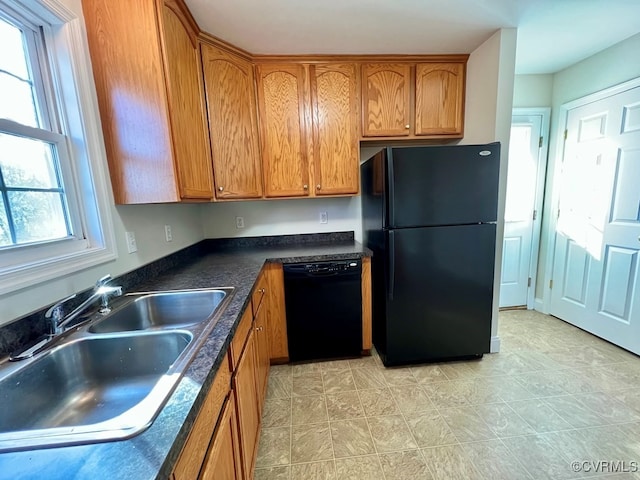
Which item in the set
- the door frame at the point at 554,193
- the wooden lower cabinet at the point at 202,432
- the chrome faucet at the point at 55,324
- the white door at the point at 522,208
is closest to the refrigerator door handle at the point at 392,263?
the wooden lower cabinet at the point at 202,432

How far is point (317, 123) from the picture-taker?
83.4 inches

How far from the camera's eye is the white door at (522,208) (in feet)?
8.57

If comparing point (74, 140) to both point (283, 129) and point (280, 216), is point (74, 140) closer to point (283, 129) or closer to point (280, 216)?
point (283, 129)

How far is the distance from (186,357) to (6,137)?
103 cm

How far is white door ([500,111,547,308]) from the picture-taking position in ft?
8.57

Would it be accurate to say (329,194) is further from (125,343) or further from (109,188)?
(125,343)

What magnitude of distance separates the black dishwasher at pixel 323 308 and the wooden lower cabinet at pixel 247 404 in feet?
2.01

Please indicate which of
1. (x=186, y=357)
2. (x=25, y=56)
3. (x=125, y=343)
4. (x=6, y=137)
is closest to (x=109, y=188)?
(x=6, y=137)

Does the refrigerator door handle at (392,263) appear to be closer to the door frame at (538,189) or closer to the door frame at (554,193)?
the door frame at (538,189)

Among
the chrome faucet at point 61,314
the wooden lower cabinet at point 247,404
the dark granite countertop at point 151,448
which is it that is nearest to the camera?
the dark granite countertop at point 151,448

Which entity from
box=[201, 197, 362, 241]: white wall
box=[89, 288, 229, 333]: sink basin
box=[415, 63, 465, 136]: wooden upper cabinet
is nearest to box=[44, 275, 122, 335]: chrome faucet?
box=[89, 288, 229, 333]: sink basin

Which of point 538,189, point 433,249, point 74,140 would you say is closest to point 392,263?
point 433,249

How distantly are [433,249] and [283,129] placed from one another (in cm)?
144

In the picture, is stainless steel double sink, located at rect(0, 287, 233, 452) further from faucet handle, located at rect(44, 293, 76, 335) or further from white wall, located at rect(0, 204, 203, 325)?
white wall, located at rect(0, 204, 203, 325)
